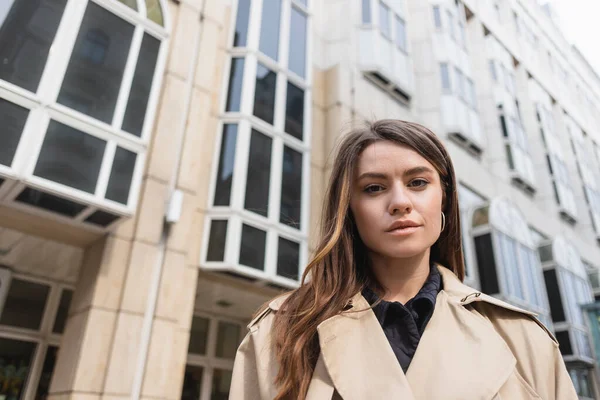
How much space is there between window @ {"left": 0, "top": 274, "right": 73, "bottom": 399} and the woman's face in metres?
8.18

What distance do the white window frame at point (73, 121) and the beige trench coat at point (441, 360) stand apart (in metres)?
5.25

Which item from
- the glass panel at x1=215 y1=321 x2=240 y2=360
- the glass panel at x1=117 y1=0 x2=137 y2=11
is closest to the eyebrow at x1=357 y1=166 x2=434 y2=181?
the glass panel at x1=117 y1=0 x2=137 y2=11

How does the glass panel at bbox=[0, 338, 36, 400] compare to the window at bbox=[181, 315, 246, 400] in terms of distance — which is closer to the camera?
the glass panel at bbox=[0, 338, 36, 400]

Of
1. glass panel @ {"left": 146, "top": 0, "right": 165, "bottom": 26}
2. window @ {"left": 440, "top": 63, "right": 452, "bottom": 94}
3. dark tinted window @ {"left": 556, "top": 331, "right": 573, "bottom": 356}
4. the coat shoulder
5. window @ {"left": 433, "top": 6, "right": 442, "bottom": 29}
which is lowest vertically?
the coat shoulder

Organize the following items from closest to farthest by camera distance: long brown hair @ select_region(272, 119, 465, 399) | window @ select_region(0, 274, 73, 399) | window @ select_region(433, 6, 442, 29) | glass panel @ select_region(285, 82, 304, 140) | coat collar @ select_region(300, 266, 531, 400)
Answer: coat collar @ select_region(300, 266, 531, 400) → long brown hair @ select_region(272, 119, 465, 399) → window @ select_region(0, 274, 73, 399) → glass panel @ select_region(285, 82, 304, 140) → window @ select_region(433, 6, 442, 29)

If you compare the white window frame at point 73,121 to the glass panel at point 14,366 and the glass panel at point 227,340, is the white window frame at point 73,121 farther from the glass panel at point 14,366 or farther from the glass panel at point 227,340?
the glass panel at point 227,340

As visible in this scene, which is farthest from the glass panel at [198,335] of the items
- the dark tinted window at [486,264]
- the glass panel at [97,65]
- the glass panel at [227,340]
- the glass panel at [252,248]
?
the dark tinted window at [486,264]

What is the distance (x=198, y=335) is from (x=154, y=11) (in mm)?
6850

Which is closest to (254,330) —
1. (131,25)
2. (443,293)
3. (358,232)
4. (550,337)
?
(358,232)

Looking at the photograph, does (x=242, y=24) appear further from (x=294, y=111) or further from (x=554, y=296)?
(x=554, y=296)

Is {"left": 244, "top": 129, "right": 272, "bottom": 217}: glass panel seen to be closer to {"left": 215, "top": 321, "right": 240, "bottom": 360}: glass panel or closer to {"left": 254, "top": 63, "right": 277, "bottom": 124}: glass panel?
{"left": 254, "top": 63, "right": 277, "bottom": 124}: glass panel

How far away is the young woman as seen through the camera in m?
1.36

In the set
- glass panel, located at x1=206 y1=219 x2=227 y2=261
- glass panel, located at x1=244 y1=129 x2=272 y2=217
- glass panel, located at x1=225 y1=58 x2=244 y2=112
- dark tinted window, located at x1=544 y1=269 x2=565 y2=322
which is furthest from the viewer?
dark tinted window, located at x1=544 y1=269 x2=565 y2=322

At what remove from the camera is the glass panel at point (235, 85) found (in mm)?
9523
